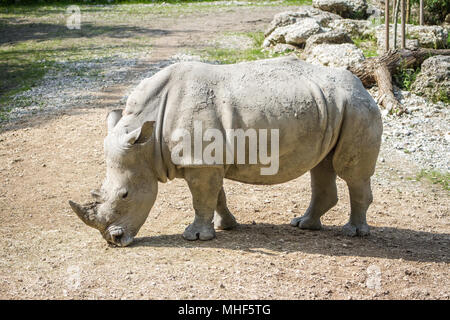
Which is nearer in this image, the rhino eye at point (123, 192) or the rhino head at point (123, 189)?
the rhino head at point (123, 189)

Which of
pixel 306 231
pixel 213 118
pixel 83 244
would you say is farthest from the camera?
pixel 306 231

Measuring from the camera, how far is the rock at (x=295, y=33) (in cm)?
1542

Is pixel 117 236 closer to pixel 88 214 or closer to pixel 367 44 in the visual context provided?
pixel 88 214

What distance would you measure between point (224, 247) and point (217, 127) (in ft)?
4.20

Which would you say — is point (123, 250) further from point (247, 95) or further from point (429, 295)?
point (429, 295)

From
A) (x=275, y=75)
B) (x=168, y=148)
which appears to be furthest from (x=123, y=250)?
(x=275, y=75)

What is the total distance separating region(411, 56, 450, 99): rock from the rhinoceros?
19.8 ft

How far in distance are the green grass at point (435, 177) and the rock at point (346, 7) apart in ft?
35.4

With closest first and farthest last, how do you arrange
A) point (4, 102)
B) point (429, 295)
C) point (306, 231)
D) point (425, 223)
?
point (429, 295) < point (306, 231) < point (425, 223) < point (4, 102)

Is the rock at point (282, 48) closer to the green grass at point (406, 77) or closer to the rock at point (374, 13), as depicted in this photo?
the green grass at point (406, 77)

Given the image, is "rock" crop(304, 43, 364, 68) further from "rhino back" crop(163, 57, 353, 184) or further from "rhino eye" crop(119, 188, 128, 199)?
"rhino eye" crop(119, 188, 128, 199)

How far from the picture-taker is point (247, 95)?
5.96 m

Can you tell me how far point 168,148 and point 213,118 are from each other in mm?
548

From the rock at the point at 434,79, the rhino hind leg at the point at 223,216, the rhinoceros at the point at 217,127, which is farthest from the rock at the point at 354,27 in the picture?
the rhino hind leg at the point at 223,216
